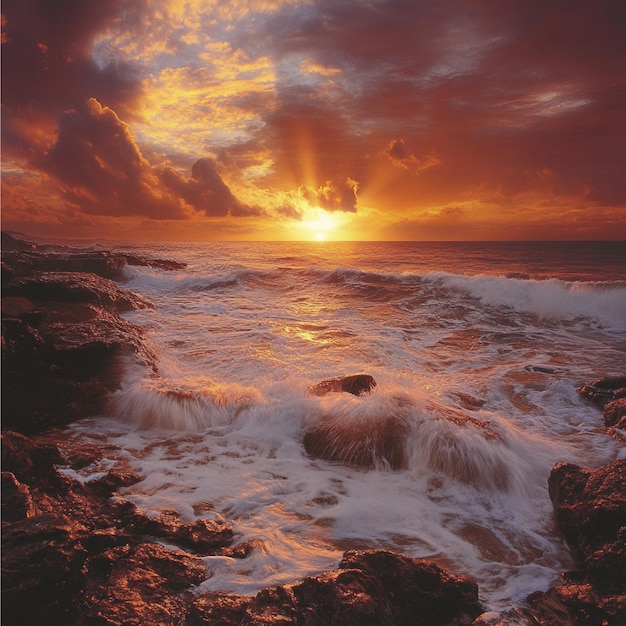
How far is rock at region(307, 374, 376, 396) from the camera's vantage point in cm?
699

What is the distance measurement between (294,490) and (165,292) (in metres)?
17.4

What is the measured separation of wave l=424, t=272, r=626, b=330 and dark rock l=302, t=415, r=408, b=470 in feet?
46.4

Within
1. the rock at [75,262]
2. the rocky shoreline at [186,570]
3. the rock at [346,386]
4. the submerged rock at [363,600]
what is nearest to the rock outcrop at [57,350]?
the rocky shoreline at [186,570]

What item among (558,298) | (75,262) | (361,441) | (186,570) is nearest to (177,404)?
(361,441)

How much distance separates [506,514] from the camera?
452cm

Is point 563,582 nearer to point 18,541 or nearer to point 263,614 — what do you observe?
point 263,614

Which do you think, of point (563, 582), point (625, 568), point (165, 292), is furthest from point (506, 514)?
point (165, 292)

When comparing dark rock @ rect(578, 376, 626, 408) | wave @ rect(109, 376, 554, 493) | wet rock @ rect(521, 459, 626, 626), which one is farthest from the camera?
dark rock @ rect(578, 376, 626, 408)

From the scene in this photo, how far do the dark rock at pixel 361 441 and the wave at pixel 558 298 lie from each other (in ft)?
46.4

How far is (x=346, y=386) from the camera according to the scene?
7.11 meters

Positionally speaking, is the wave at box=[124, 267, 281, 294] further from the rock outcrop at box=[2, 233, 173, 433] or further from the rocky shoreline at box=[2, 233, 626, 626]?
the rocky shoreline at box=[2, 233, 626, 626]

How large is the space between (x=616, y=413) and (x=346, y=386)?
4727 mm

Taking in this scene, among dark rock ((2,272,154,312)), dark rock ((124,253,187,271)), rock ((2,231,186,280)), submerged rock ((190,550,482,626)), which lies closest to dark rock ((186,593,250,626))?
submerged rock ((190,550,482,626))

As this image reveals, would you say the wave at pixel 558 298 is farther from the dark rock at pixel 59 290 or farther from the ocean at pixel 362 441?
the dark rock at pixel 59 290
